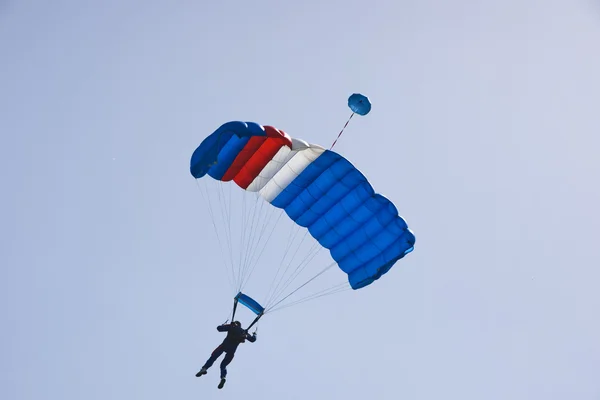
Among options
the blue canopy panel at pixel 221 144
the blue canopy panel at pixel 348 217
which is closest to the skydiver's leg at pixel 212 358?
the blue canopy panel at pixel 348 217

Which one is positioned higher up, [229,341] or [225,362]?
[229,341]

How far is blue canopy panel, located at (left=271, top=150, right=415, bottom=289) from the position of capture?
17422 millimetres

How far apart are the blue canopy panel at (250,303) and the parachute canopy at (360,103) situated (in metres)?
4.66

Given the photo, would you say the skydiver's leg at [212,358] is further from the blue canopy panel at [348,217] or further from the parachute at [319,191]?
the blue canopy panel at [348,217]

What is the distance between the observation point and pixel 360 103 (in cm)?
1678

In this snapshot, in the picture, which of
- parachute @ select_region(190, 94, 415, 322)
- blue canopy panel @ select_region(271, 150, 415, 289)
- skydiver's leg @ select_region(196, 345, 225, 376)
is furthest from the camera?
blue canopy panel @ select_region(271, 150, 415, 289)

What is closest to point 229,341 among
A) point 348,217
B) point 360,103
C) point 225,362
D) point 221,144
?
point 225,362

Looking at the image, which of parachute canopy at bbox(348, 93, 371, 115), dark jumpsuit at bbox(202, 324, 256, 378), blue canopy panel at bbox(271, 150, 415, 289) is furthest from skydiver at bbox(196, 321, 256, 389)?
parachute canopy at bbox(348, 93, 371, 115)

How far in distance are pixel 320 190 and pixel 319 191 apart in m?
0.04

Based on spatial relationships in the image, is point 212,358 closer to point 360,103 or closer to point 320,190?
point 320,190

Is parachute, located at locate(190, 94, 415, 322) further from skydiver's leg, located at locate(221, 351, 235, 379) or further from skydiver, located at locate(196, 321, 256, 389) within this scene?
skydiver's leg, located at locate(221, 351, 235, 379)

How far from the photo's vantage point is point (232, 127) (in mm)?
16547

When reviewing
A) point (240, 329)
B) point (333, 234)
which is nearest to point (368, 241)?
point (333, 234)

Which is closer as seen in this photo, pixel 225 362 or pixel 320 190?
pixel 225 362
